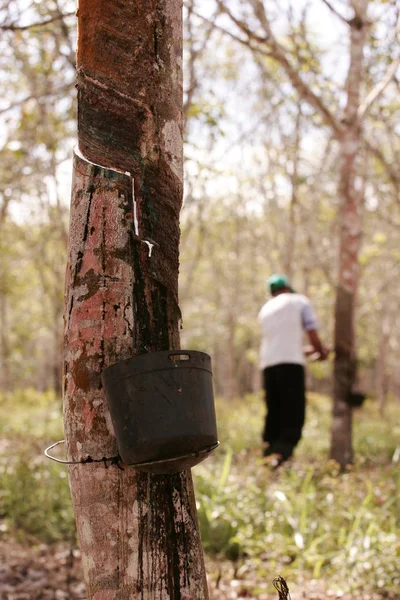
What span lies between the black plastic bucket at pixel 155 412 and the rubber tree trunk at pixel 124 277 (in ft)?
0.30

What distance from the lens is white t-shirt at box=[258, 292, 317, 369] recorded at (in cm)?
559

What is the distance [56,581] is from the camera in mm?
3631

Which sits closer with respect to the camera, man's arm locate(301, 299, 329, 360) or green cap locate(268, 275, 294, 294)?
man's arm locate(301, 299, 329, 360)

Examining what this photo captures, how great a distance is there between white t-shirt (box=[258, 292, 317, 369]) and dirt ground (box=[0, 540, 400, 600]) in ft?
7.71

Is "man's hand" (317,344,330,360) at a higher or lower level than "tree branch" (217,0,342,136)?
lower

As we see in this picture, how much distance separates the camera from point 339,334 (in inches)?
224

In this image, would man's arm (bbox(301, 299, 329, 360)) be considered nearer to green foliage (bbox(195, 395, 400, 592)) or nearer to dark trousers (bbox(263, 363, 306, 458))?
dark trousers (bbox(263, 363, 306, 458))

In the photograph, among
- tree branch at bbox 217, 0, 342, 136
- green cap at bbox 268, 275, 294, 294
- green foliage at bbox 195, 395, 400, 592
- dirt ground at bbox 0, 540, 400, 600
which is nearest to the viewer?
dirt ground at bbox 0, 540, 400, 600

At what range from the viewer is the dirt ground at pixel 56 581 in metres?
3.20

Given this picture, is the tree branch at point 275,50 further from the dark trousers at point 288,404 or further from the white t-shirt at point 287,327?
the dark trousers at point 288,404

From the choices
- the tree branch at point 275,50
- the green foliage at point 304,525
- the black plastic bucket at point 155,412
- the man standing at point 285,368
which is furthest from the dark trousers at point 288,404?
the black plastic bucket at point 155,412

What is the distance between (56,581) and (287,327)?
2866 mm

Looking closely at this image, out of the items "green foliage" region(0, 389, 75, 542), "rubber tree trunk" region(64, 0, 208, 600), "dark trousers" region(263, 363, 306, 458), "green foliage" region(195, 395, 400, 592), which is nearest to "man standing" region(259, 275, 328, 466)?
"dark trousers" region(263, 363, 306, 458)

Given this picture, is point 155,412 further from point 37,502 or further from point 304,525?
point 37,502
